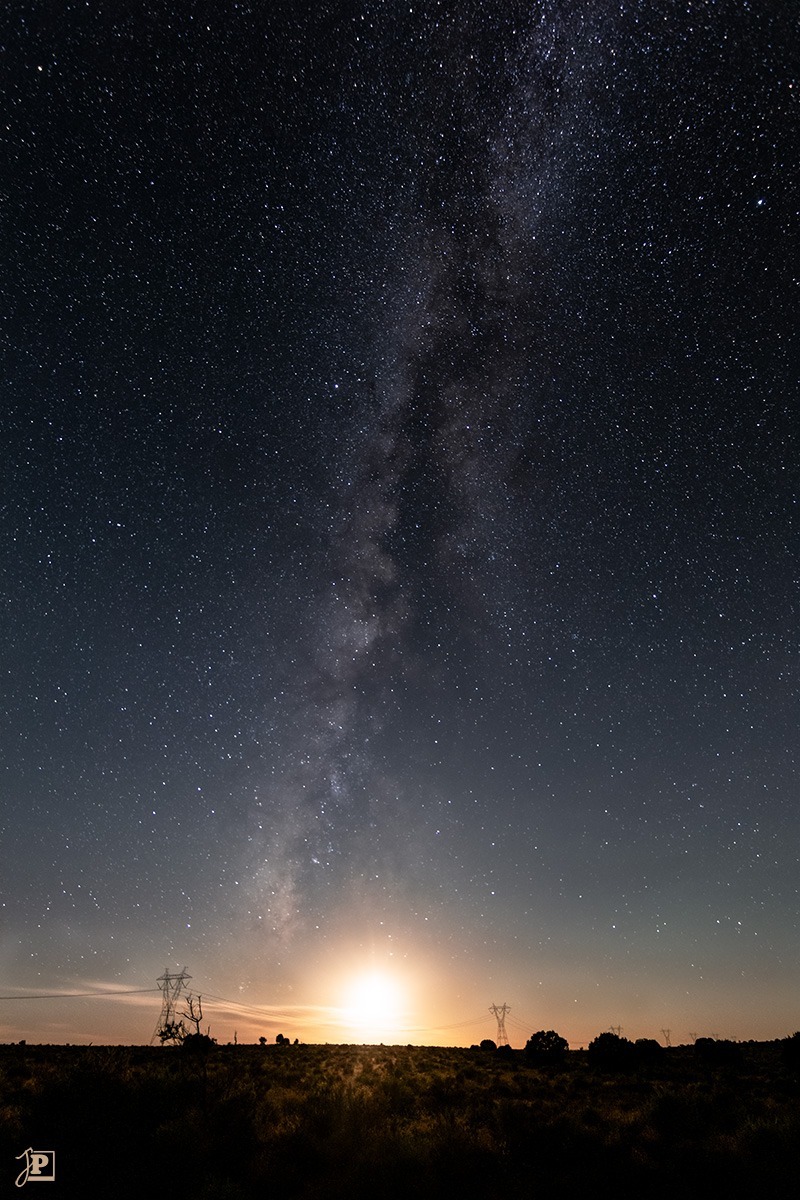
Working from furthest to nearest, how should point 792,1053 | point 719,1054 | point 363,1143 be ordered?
point 719,1054 < point 792,1053 < point 363,1143

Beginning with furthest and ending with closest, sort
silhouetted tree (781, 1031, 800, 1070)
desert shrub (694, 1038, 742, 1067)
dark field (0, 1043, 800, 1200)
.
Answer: desert shrub (694, 1038, 742, 1067) < silhouetted tree (781, 1031, 800, 1070) < dark field (0, 1043, 800, 1200)

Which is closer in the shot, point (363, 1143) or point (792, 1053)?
point (363, 1143)

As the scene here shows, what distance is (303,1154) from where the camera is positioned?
9.99 meters

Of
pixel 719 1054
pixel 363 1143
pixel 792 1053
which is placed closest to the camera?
pixel 363 1143

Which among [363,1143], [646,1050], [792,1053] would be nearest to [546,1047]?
[646,1050]

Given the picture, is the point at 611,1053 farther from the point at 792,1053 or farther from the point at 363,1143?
the point at 363,1143

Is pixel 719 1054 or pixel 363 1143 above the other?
pixel 363 1143

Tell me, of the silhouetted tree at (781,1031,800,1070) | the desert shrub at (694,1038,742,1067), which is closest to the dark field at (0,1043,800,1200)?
the silhouetted tree at (781,1031,800,1070)

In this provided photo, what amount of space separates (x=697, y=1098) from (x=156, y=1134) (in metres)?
14.2

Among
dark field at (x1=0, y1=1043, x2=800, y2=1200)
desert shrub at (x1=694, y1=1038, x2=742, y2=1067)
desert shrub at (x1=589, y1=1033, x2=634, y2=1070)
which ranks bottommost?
desert shrub at (x1=694, y1=1038, x2=742, y2=1067)

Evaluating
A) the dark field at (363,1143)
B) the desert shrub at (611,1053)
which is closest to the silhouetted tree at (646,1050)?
the desert shrub at (611,1053)

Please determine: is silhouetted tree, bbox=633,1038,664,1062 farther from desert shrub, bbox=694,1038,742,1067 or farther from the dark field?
the dark field

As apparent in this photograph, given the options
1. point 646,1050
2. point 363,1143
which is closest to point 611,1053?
point 646,1050

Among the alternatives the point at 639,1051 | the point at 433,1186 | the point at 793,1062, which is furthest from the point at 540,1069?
the point at 433,1186
